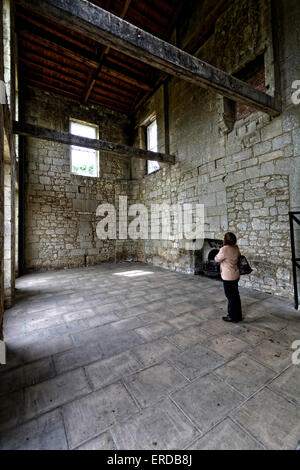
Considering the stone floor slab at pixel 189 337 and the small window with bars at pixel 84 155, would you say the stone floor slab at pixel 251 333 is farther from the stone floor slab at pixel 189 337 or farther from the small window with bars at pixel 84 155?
the small window with bars at pixel 84 155

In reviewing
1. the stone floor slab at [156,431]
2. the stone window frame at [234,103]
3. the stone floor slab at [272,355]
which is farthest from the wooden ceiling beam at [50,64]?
the stone floor slab at [272,355]

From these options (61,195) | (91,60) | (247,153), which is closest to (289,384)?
(247,153)

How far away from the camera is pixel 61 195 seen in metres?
6.55

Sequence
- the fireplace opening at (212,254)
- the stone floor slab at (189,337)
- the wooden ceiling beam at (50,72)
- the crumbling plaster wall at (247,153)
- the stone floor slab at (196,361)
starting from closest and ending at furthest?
1. the stone floor slab at (196,361)
2. the stone floor slab at (189,337)
3. the crumbling plaster wall at (247,153)
4. the fireplace opening at (212,254)
5. the wooden ceiling beam at (50,72)

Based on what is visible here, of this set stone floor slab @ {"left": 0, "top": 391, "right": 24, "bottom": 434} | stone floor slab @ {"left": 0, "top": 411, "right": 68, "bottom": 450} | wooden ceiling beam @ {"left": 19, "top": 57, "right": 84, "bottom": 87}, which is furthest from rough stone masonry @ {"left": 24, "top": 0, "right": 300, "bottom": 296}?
stone floor slab @ {"left": 0, "top": 391, "right": 24, "bottom": 434}

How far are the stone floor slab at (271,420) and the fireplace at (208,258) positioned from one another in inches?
133

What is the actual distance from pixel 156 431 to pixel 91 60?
7.89m

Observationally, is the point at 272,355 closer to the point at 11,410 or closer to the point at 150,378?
the point at 150,378

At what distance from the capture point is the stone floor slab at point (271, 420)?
1023 mm

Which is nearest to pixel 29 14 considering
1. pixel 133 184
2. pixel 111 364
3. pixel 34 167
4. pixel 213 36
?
pixel 34 167

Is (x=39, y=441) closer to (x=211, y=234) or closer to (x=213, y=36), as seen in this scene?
(x=211, y=234)
